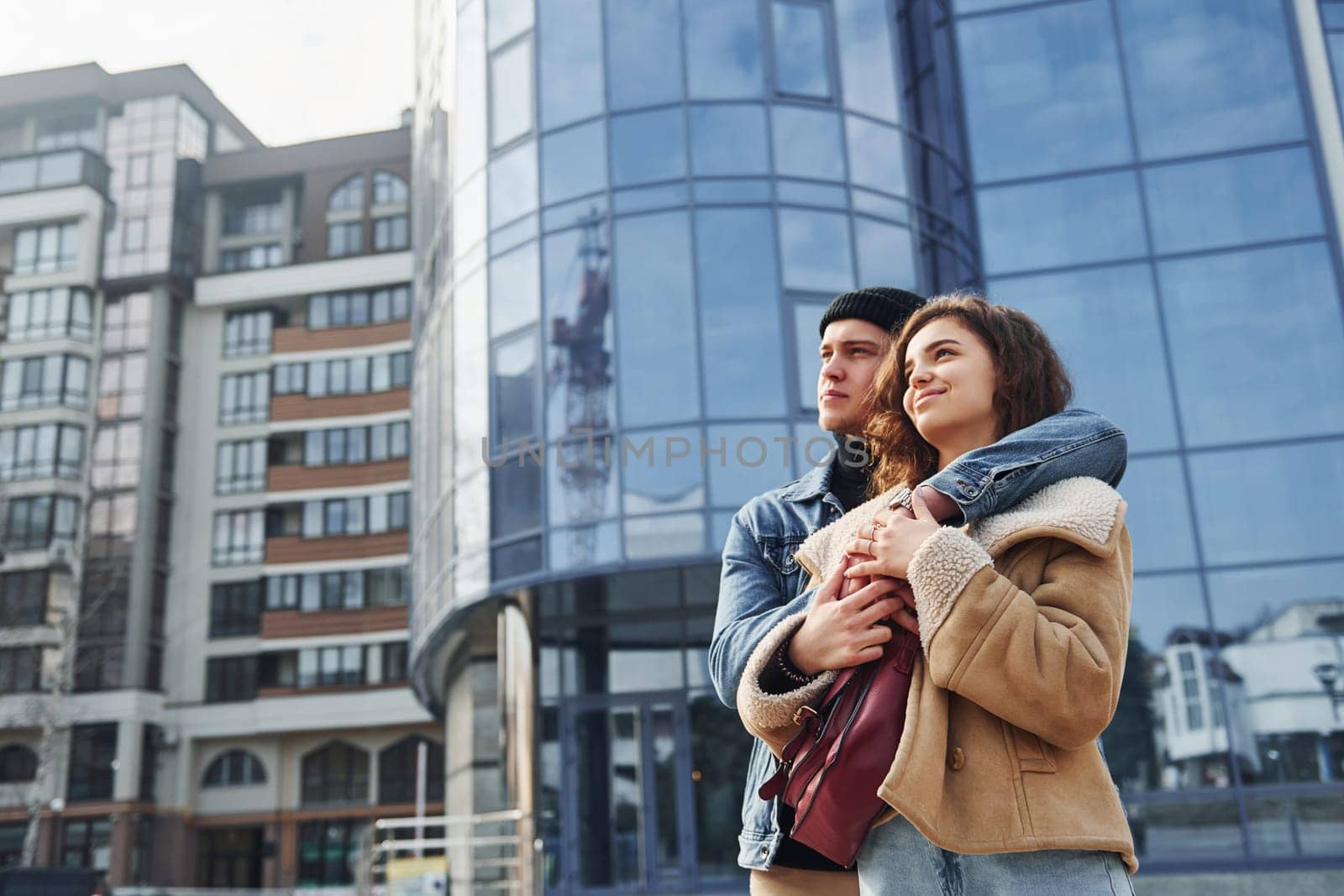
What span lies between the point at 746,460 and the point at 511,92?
6286 mm

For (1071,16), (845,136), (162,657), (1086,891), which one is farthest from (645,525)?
(162,657)

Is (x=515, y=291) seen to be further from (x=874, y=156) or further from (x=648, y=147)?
(x=874, y=156)

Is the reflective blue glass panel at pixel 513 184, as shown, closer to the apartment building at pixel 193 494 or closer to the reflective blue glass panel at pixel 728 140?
the reflective blue glass panel at pixel 728 140

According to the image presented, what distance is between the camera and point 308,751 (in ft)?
155

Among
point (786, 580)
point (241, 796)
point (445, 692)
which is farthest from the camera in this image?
point (241, 796)

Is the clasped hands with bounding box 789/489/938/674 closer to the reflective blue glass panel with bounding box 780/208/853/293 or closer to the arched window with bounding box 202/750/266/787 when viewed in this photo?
the reflective blue glass panel with bounding box 780/208/853/293

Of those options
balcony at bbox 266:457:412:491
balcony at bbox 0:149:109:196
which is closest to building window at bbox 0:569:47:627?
balcony at bbox 266:457:412:491

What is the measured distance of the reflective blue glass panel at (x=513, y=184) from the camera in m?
16.8

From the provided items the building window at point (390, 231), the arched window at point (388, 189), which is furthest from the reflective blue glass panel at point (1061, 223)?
the arched window at point (388, 189)

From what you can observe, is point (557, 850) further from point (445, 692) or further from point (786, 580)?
point (786, 580)

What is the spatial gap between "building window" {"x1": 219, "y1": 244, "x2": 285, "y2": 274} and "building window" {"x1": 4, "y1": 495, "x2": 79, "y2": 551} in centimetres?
1190

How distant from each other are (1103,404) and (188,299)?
4421cm

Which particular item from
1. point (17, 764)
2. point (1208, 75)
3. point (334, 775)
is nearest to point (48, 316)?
point (17, 764)

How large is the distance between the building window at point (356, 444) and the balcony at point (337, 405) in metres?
0.59
